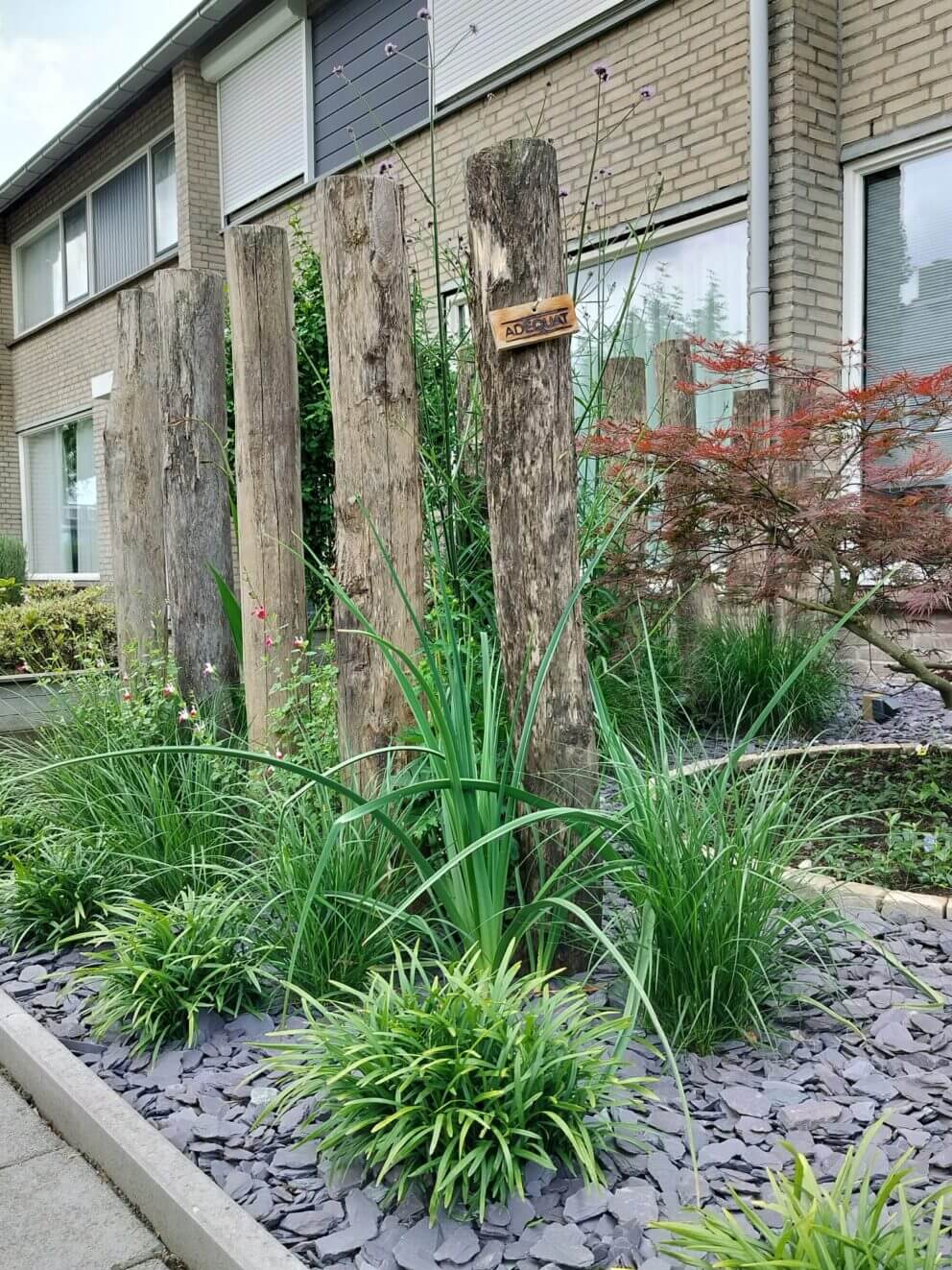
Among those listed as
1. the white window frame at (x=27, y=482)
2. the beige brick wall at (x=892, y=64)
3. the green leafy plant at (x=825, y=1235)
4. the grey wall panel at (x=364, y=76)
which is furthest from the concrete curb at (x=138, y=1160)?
the white window frame at (x=27, y=482)

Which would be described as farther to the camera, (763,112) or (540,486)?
(763,112)

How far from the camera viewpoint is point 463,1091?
6.06 ft

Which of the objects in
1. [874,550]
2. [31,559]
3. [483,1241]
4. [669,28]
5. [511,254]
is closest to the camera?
[483,1241]

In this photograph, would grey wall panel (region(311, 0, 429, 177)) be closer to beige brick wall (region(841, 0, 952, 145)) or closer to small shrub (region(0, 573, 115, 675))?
beige brick wall (region(841, 0, 952, 145))

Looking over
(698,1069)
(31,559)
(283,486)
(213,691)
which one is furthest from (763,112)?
(31,559)

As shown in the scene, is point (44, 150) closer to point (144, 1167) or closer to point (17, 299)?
point (17, 299)

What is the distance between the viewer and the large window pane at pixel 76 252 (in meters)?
14.9

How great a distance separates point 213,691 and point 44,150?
510 inches

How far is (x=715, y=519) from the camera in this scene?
3764mm

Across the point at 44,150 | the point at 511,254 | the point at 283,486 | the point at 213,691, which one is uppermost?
the point at 44,150

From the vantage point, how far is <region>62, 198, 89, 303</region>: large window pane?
1491 centimetres

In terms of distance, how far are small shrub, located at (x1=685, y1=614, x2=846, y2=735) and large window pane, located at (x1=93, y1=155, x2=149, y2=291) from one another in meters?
10.5

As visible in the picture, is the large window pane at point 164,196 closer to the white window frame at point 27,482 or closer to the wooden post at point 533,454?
the white window frame at point 27,482

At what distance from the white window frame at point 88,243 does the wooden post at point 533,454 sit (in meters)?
11.2
